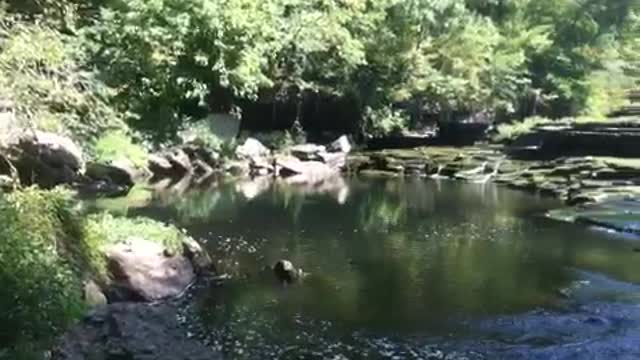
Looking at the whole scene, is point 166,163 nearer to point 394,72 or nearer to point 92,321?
point 394,72

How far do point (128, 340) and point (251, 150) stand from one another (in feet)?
92.1

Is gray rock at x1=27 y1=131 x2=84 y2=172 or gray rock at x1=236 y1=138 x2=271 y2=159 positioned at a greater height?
gray rock at x1=27 y1=131 x2=84 y2=172

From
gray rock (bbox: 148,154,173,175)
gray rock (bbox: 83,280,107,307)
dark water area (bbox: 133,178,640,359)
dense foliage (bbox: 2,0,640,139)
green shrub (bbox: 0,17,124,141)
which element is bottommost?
dark water area (bbox: 133,178,640,359)

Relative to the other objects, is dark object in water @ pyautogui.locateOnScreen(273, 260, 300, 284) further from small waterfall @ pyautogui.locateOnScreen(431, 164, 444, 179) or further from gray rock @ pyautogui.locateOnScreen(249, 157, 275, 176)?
small waterfall @ pyautogui.locateOnScreen(431, 164, 444, 179)

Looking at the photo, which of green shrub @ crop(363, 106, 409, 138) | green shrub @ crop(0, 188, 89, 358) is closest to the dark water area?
green shrub @ crop(0, 188, 89, 358)

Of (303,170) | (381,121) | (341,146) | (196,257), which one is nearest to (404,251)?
(196,257)

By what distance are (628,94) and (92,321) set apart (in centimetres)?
5832

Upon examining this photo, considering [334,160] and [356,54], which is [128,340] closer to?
[334,160]

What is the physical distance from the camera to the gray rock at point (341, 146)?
142 ft

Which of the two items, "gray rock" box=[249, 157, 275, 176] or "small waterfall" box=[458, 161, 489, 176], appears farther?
"gray rock" box=[249, 157, 275, 176]

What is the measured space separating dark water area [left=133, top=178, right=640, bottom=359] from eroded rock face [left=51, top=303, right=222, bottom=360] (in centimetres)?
48

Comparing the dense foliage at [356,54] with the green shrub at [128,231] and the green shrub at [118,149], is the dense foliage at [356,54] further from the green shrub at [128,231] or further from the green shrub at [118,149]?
the green shrub at [128,231]

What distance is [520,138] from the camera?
141 ft

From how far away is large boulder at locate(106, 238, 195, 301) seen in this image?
49.8ft
